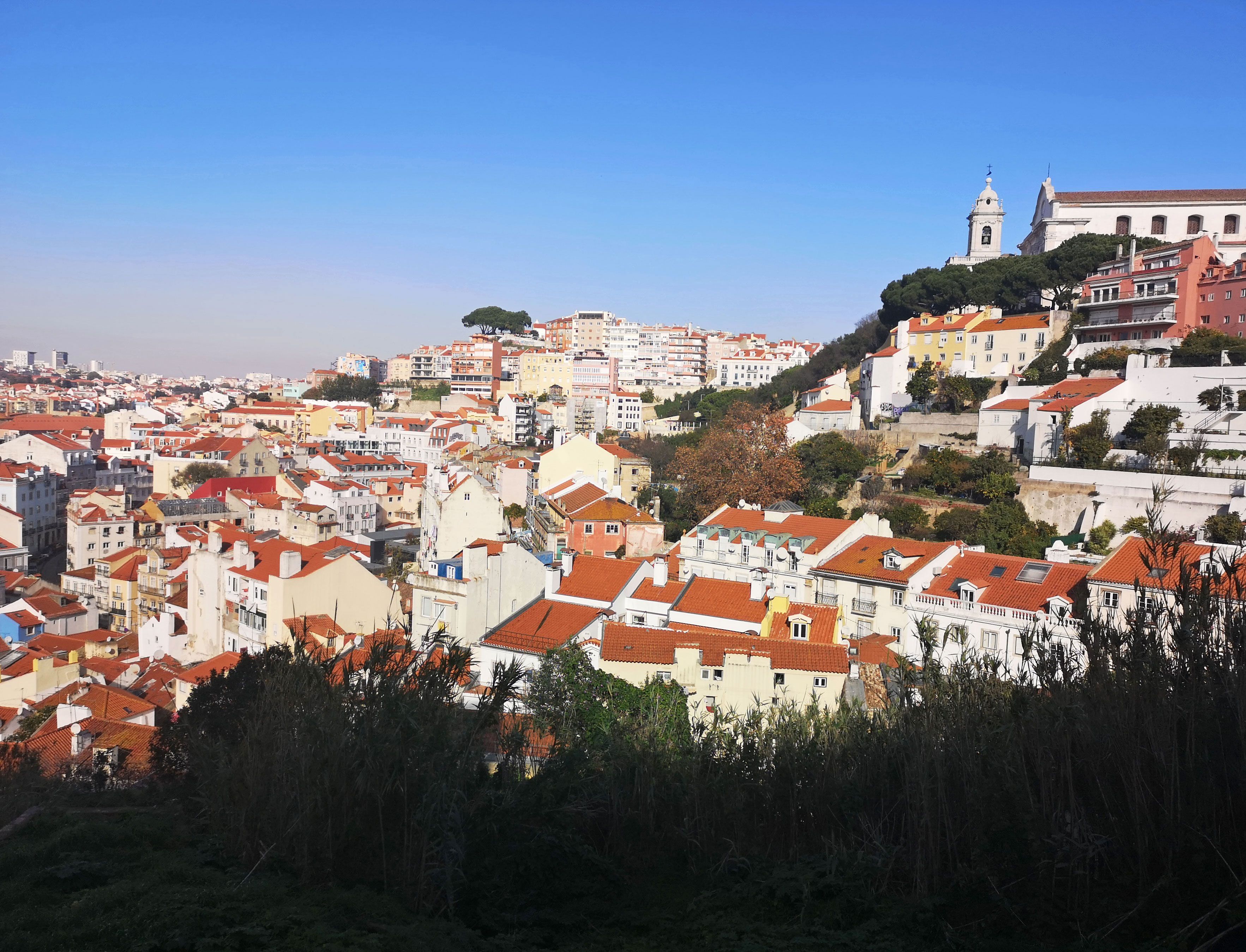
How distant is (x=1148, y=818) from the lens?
5.42 meters

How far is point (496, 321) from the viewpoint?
97812 mm

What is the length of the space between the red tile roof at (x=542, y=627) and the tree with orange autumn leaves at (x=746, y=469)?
1298 cm

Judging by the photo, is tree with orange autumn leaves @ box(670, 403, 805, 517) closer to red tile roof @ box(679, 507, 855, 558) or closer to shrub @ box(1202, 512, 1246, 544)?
red tile roof @ box(679, 507, 855, 558)

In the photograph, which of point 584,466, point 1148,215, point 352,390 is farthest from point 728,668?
point 352,390

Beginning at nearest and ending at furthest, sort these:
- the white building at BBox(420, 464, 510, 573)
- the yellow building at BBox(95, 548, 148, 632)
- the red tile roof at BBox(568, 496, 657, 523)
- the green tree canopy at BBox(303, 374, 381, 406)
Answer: the white building at BBox(420, 464, 510, 573), the red tile roof at BBox(568, 496, 657, 523), the yellow building at BBox(95, 548, 148, 632), the green tree canopy at BBox(303, 374, 381, 406)

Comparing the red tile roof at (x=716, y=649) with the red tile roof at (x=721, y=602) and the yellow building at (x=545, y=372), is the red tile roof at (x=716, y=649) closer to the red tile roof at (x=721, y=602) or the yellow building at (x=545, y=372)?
the red tile roof at (x=721, y=602)

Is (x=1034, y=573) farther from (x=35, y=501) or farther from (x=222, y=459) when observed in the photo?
(x=35, y=501)

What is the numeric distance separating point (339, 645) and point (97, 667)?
32.3ft

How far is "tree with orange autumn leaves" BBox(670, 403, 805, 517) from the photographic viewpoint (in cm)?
3167

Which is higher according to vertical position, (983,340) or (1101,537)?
(983,340)

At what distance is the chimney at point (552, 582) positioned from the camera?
19.9 metres

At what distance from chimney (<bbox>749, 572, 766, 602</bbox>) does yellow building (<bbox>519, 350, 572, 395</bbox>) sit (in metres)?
66.1

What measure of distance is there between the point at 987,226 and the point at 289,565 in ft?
163

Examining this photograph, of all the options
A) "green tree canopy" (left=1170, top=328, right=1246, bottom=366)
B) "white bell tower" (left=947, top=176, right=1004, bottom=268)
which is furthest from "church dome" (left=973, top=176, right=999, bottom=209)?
"green tree canopy" (left=1170, top=328, right=1246, bottom=366)
